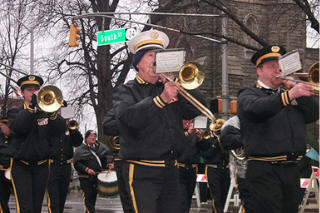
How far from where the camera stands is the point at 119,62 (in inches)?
1078

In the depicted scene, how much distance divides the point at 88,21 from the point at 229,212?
14.3 m

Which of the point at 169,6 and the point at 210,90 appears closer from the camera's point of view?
the point at 169,6

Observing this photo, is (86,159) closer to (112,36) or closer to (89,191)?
(89,191)

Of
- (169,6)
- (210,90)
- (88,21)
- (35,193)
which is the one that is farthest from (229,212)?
(210,90)

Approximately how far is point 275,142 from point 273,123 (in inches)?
8.2

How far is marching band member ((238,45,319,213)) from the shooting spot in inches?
238

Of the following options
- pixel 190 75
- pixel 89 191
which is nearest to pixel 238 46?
pixel 89 191

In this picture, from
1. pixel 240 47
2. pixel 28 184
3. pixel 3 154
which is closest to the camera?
pixel 28 184

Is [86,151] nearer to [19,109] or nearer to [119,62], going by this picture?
[19,109]

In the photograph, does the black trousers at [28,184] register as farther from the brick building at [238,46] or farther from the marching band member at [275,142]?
the brick building at [238,46]

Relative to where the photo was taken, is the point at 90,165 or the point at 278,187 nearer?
the point at 278,187

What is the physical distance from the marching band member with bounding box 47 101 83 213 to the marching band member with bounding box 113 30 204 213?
506 cm

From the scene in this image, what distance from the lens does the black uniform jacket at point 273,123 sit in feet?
19.9

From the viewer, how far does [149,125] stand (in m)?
5.62
